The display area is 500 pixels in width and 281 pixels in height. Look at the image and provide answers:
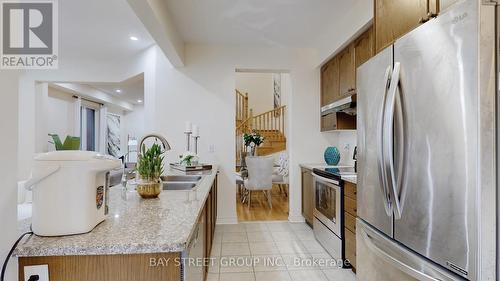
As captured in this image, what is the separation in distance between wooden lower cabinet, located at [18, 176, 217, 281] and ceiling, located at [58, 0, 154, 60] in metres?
2.71

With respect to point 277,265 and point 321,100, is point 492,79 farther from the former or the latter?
point 321,100

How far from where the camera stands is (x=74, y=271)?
0.93m

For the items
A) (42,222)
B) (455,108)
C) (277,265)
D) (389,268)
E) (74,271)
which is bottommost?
(277,265)

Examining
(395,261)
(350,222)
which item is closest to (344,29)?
(350,222)

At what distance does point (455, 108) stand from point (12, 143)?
151 centimetres

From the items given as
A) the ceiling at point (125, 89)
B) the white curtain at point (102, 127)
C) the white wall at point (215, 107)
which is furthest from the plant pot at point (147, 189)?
the white curtain at point (102, 127)

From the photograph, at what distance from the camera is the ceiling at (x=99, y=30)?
2.91 metres

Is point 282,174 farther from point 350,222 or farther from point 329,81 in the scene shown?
point 350,222

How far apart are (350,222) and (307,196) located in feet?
4.30

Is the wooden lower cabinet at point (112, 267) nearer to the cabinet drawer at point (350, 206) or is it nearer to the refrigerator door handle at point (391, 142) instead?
the refrigerator door handle at point (391, 142)

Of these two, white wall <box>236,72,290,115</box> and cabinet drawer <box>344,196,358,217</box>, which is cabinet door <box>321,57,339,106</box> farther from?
white wall <box>236,72,290,115</box>

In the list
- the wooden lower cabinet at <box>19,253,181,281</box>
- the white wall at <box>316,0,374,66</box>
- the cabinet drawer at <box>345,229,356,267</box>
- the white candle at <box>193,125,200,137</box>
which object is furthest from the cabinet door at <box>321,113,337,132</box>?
the wooden lower cabinet at <box>19,253,181,281</box>

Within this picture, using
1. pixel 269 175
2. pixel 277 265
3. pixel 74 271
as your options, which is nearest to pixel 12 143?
pixel 74 271

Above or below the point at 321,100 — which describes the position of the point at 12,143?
below
